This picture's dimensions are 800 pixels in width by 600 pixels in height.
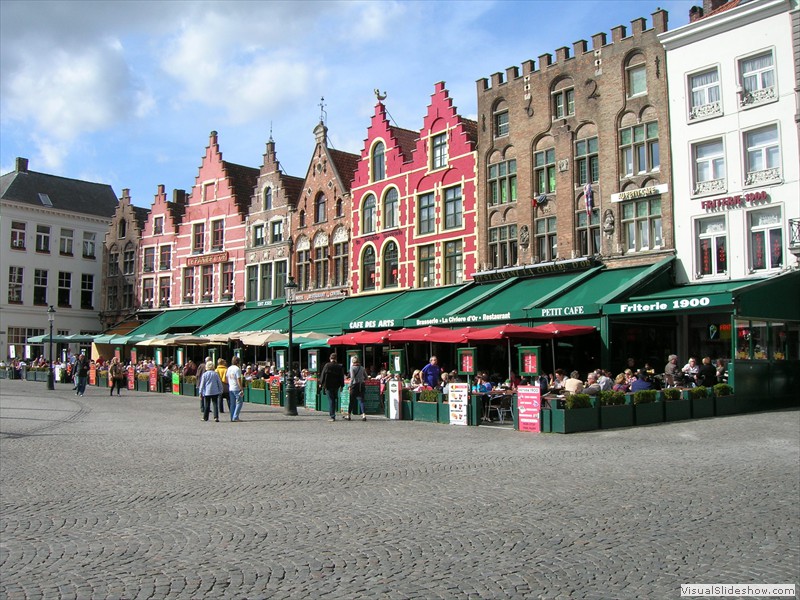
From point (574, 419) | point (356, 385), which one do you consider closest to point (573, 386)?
point (574, 419)

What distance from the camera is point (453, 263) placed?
1296 inches

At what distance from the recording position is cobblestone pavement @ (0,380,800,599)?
19.7 feet

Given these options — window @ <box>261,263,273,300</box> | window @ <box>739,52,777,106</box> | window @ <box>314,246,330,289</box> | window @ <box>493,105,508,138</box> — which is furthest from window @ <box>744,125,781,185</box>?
window @ <box>261,263,273,300</box>

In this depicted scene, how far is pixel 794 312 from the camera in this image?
21844mm

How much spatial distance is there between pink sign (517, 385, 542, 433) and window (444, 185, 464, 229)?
54.2 feet

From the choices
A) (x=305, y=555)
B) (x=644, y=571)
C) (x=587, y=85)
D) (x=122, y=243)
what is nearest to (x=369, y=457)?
(x=305, y=555)

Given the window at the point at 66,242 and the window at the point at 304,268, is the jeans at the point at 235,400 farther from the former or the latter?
the window at the point at 66,242

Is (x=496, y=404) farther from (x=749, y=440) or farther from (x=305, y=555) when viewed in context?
(x=305, y=555)

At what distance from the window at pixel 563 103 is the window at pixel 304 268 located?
1615cm

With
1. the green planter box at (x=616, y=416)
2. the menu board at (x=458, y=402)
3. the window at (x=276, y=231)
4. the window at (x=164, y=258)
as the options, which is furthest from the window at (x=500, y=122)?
the window at (x=164, y=258)

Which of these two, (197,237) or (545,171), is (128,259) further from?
(545,171)

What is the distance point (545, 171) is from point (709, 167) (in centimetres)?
653

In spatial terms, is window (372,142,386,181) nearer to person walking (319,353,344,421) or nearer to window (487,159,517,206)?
window (487,159,517,206)

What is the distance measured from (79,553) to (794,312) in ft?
67.8
